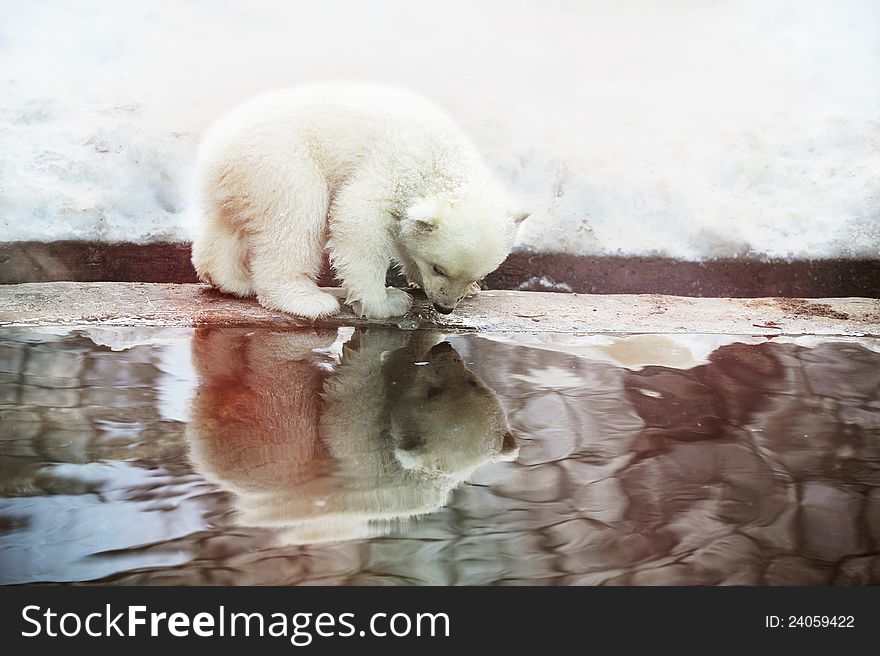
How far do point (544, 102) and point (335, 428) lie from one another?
3246 millimetres

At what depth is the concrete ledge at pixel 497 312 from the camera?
3494 mm

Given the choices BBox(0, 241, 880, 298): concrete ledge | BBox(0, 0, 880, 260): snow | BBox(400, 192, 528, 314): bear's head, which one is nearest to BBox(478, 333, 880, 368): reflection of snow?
BBox(400, 192, 528, 314): bear's head

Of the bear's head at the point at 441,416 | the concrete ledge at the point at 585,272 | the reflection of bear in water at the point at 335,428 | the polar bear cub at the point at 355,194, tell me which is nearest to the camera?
the reflection of bear in water at the point at 335,428

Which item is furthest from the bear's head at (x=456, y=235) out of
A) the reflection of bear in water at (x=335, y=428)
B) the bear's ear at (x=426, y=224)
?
the reflection of bear in water at (x=335, y=428)

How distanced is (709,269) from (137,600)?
395 cm

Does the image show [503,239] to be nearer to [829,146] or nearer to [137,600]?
[137,600]

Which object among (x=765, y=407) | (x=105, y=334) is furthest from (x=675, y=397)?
(x=105, y=334)

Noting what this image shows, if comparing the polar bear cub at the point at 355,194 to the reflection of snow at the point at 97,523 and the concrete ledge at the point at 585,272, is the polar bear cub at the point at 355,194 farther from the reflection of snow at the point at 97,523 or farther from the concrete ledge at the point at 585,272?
the reflection of snow at the point at 97,523

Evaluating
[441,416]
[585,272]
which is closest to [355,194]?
[441,416]

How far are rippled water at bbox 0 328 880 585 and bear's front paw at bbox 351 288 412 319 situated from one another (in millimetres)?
299

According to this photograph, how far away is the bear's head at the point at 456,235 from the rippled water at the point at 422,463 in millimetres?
306

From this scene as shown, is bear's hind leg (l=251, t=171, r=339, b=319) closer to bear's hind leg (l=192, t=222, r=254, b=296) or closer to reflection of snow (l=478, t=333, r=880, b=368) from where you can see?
bear's hind leg (l=192, t=222, r=254, b=296)

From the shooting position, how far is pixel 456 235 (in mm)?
3299

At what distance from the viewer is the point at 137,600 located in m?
1.53
